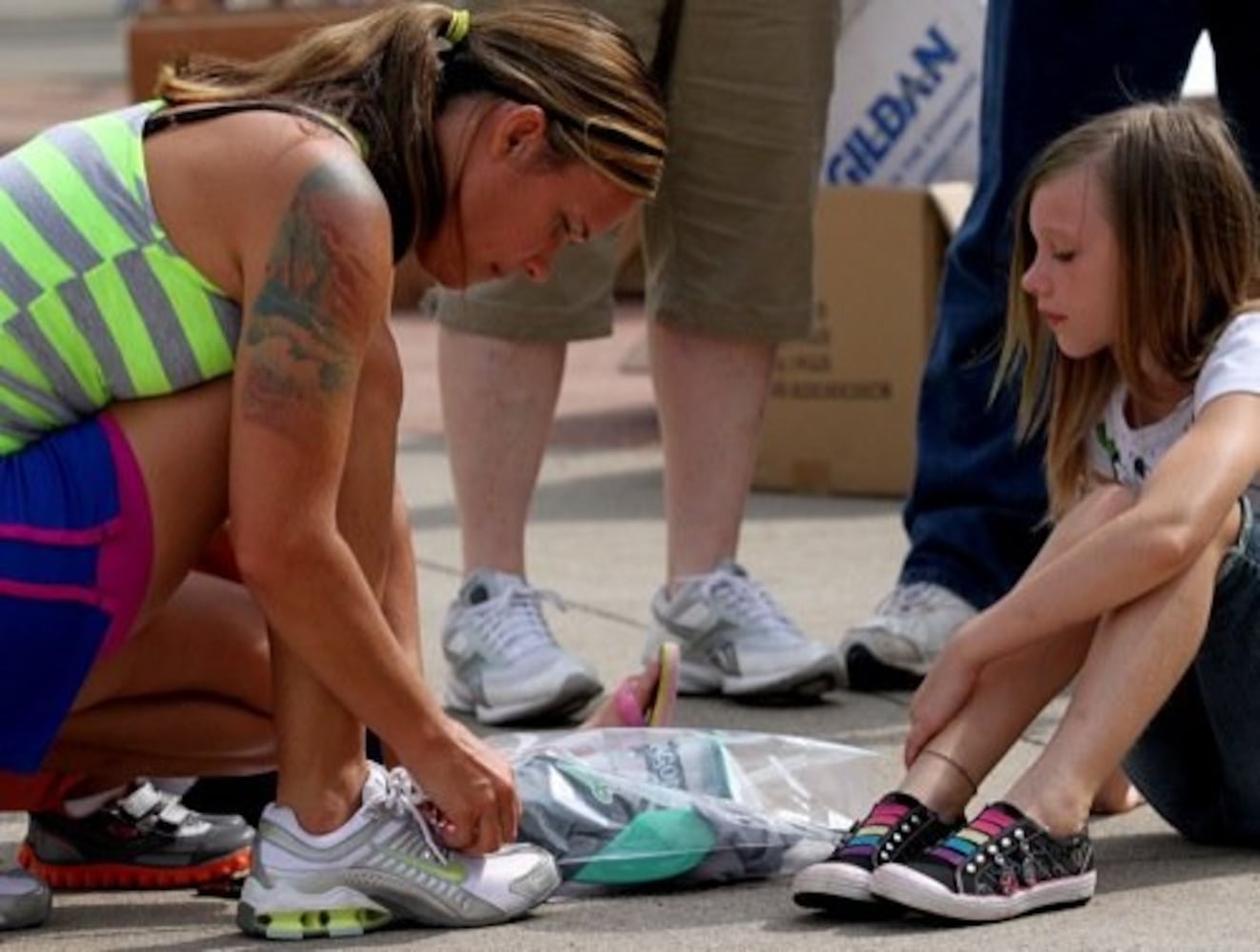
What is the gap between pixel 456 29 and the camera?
10.5ft

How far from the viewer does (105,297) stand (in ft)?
10.2

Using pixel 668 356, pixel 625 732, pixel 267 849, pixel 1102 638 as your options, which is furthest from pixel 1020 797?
pixel 668 356

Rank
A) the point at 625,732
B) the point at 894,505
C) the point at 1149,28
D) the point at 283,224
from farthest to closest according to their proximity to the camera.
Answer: the point at 894,505
the point at 1149,28
the point at 625,732
the point at 283,224

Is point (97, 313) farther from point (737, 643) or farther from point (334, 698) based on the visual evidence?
point (737, 643)

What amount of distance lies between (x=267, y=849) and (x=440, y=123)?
736 millimetres

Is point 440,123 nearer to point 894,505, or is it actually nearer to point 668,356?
point 668,356

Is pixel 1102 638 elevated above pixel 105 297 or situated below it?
below

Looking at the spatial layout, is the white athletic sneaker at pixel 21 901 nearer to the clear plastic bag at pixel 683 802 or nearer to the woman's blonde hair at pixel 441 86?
the clear plastic bag at pixel 683 802

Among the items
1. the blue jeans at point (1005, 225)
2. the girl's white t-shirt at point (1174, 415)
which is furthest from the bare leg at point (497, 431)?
the girl's white t-shirt at point (1174, 415)

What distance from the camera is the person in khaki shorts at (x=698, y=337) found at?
14.0 ft

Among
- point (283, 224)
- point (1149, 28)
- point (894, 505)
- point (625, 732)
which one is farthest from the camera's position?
point (894, 505)

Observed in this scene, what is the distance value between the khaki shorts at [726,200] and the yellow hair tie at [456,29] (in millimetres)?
1022

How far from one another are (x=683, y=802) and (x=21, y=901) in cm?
69

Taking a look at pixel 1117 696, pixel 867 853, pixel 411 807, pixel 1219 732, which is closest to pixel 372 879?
pixel 411 807
